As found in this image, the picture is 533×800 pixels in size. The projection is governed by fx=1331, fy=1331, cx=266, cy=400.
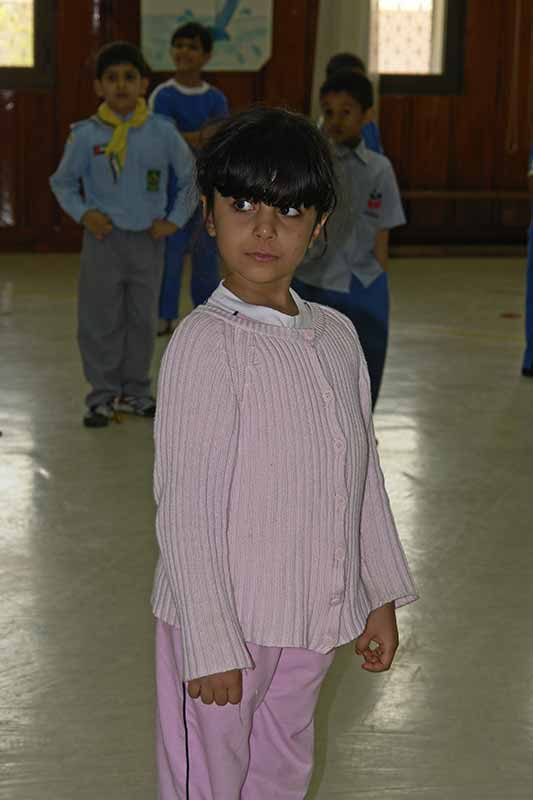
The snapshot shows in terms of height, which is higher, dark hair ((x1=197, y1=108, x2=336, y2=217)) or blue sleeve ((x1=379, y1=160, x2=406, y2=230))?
dark hair ((x1=197, y1=108, x2=336, y2=217))

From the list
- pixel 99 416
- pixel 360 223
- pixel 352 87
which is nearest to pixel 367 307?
pixel 360 223

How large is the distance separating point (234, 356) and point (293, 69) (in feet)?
25.1

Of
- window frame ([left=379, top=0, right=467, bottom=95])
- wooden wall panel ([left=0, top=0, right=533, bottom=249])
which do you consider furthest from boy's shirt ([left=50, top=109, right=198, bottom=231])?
window frame ([left=379, top=0, right=467, bottom=95])

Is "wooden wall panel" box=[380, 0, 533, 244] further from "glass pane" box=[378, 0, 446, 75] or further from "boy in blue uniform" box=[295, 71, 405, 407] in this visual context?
"boy in blue uniform" box=[295, 71, 405, 407]

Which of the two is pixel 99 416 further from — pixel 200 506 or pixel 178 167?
pixel 200 506

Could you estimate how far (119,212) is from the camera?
4426 mm

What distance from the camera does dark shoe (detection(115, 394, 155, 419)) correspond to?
4.65 meters

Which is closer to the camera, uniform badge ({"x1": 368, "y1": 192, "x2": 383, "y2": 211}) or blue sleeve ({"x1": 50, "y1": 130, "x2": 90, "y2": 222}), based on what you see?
uniform badge ({"x1": 368, "y1": 192, "x2": 383, "y2": 211})

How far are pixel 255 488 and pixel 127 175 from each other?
3.09 metres

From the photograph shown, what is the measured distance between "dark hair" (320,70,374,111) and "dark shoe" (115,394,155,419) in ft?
4.12

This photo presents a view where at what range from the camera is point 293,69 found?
880cm

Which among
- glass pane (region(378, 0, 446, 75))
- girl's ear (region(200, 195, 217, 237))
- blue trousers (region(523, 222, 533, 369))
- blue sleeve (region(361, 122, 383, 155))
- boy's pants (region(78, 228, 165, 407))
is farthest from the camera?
glass pane (region(378, 0, 446, 75))

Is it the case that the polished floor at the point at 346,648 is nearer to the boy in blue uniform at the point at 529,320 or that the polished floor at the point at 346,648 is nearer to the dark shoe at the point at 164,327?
the boy in blue uniform at the point at 529,320

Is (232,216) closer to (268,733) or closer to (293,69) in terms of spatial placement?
(268,733)
